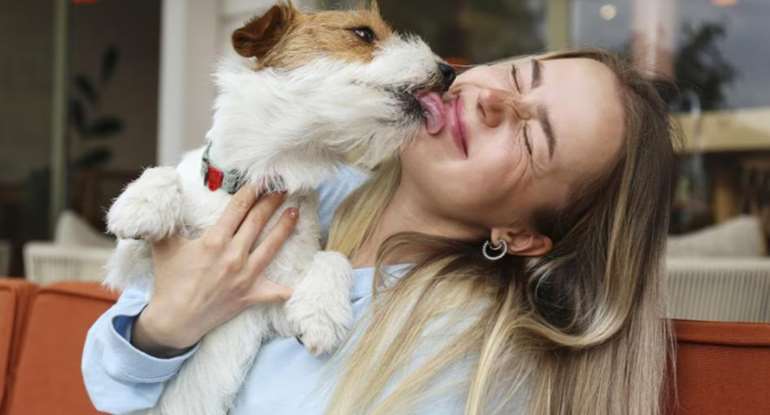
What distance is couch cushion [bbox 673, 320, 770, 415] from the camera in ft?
3.59

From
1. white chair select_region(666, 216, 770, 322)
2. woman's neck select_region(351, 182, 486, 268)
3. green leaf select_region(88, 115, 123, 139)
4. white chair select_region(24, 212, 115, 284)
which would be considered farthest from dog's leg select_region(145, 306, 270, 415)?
green leaf select_region(88, 115, 123, 139)

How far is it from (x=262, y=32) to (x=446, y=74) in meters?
0.32

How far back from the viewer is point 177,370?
1247 millimetres

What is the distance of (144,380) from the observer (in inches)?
48.3

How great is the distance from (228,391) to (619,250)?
69 centimetres

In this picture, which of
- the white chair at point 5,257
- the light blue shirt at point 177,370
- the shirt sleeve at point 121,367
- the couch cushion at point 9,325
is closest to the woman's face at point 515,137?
the light blue shirt at point 177,370

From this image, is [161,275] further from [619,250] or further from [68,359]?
[619,250]

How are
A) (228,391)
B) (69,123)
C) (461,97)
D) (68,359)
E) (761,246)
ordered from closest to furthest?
(228,391)
(461,97)
(68,359)
(761,246)
(69,123)

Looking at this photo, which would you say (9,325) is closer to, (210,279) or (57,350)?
(57,350)

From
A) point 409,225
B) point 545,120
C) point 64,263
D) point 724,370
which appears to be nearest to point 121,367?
point 409,225

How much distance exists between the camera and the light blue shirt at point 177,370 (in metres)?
1.21

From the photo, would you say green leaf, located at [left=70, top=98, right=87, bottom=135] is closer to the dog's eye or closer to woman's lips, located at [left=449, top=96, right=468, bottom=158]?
the dog's eye

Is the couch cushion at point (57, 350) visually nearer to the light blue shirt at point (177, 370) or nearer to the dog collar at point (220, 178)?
the light blue shirt at point (177, 370)

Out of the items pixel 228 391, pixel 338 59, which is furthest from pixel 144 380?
pixel 338 59
